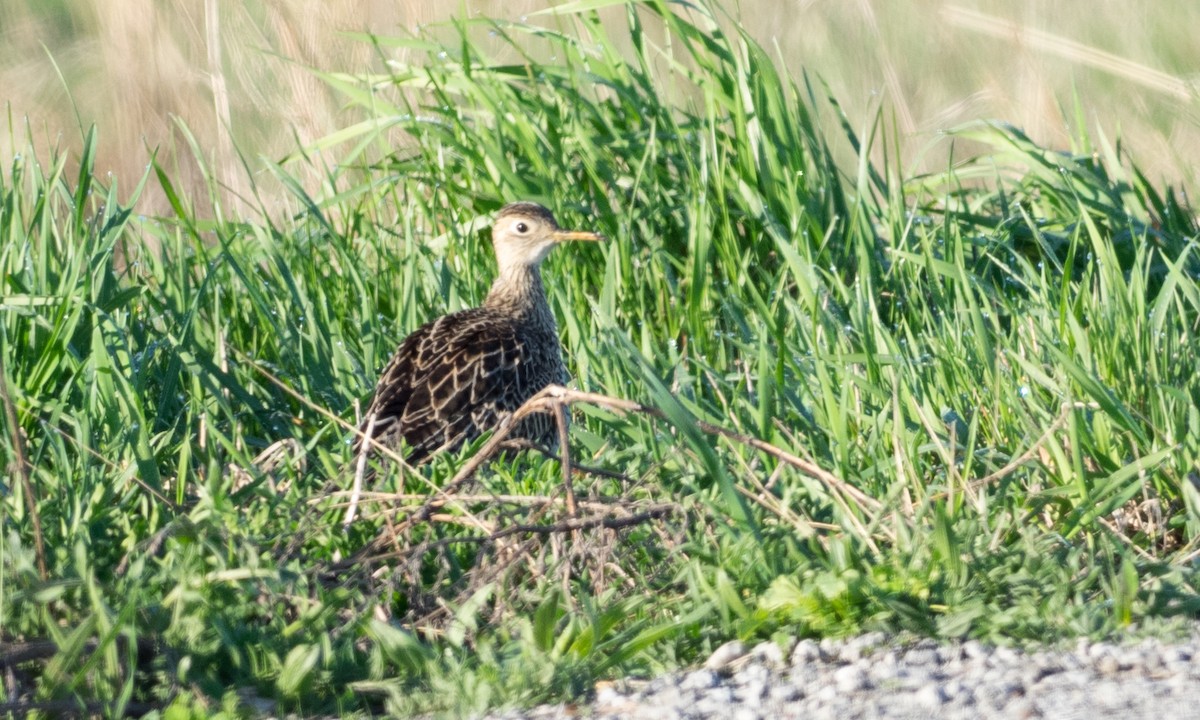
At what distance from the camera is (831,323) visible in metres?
5.21

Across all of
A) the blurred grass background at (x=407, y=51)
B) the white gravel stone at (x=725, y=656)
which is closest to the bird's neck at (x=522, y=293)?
the blurred grass background at (x=407, y=51)

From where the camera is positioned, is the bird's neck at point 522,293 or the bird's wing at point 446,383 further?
the bird's neck at point 522,293

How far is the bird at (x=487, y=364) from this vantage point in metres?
5.23

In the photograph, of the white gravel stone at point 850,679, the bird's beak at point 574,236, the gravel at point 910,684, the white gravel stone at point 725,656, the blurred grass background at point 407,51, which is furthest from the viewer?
the blurred grass background at point 407,51

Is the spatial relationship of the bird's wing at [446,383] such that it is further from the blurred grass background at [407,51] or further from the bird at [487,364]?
the blurred grass background at [407,51]

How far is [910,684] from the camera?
122 inches

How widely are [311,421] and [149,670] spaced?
2.09m

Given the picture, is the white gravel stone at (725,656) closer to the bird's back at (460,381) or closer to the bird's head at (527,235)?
the bird's back at (460,381)

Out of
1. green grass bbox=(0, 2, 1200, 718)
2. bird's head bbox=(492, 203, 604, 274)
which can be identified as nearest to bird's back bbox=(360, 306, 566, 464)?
green grass bbox=(0, 2, 1200, 718)

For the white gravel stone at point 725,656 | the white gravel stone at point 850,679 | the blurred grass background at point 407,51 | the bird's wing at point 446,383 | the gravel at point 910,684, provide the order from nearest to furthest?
the gravel at point 910,684
the white gravel stone at point 850,679
the white gravel stone at point 725,656
the bird's wing at point 446,383
the blurred grass background at point 407,51

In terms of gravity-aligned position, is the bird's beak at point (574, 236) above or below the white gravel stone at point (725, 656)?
above

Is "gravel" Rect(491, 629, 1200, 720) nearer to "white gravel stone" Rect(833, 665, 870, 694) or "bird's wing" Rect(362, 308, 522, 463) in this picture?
"white gravel stone" Rect(833, 665, 870, 694)

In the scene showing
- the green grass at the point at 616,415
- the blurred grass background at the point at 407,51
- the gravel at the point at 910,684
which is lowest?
the gravel at the point at 910,684

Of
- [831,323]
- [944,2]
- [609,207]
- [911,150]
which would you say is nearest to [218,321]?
[609,207]
